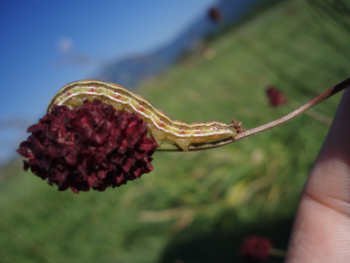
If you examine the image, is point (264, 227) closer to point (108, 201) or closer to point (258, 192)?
point (258, 192)

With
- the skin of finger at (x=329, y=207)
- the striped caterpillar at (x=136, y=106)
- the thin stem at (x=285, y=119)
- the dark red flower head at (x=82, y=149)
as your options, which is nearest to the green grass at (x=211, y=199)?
the skin of finger at (x=329, y=207)

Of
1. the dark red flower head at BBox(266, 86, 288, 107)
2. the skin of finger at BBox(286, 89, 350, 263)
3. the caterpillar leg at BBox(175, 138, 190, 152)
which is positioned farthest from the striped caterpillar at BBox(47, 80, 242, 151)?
the dark red flower head at BBox(266, 86, 288, 107)

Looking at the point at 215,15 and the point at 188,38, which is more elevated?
the point at 188,38

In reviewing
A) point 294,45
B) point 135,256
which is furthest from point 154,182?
point 294,45

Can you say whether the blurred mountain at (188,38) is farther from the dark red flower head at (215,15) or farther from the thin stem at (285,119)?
the thin stem at (285,119)

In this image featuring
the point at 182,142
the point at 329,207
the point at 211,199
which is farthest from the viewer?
the point at 211,199

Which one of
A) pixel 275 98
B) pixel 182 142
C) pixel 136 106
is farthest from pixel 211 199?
pixel 136 106

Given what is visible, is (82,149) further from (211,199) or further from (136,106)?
(211,199)

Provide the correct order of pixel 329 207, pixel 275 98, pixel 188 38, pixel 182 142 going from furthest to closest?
pixel 188 38, pixel 275 98, pixel 329 207, pixel 182 142
